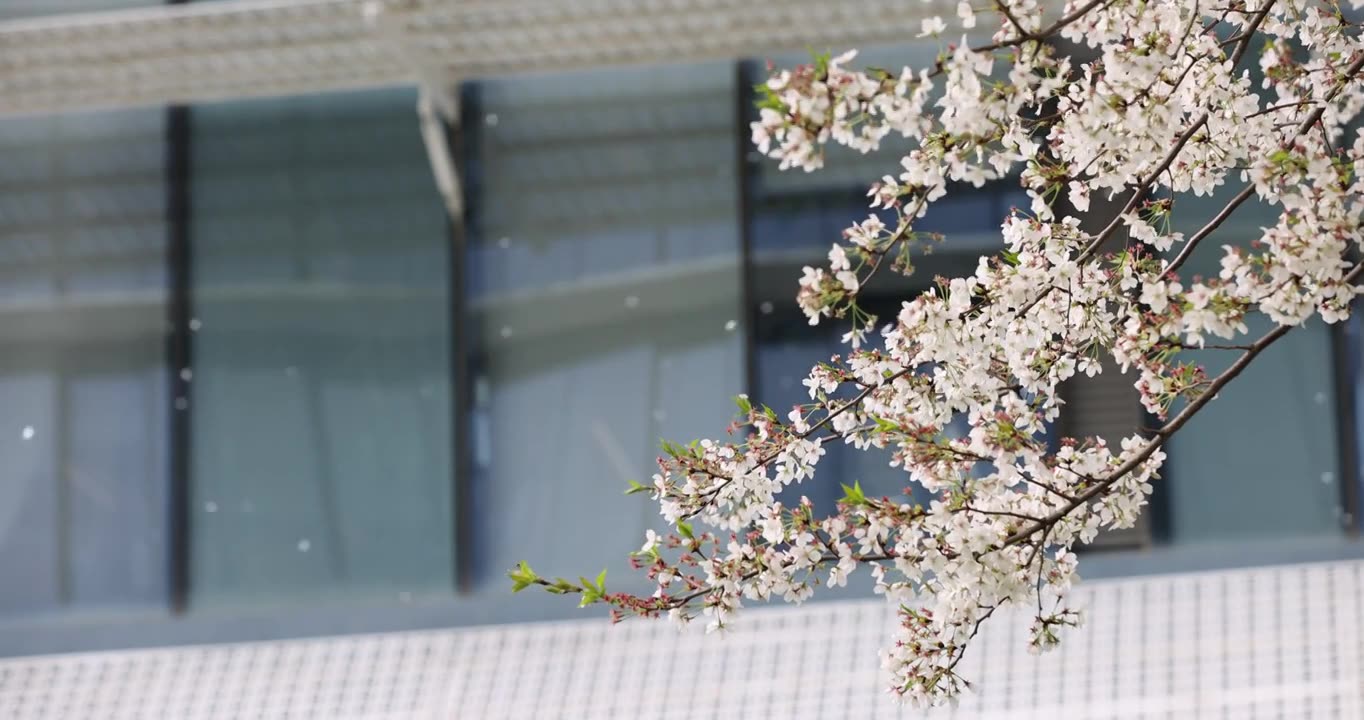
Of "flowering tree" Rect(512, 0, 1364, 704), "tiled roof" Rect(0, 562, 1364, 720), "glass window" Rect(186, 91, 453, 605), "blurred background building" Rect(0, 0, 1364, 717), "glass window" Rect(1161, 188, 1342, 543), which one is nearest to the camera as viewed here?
"flowering tree" Rect(512, 0, 1364, 704)

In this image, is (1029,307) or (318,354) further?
(318,354)

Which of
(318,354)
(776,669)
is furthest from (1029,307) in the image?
(318,354)

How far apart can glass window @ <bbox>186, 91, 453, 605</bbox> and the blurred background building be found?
0.6 inches

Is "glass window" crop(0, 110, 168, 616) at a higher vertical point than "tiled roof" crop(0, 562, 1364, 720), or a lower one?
higher

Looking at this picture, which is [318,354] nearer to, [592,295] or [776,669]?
[592,295]

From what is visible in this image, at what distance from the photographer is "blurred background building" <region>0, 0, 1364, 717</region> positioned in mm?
6918

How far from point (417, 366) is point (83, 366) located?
1767 millimetres

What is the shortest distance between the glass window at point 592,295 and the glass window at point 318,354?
0.92 ft

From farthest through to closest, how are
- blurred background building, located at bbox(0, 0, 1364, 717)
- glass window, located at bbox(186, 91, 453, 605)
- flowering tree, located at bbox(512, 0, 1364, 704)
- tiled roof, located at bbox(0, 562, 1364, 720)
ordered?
glass window, located at bbox(186, 91, 453, 605), blurred background building, located at bbox(0, 0, 1364, 717), tiled roof, located at bbox(0, 562, 1364, 720), flowering tree, located at bbox(512, 0, 1364, 704)

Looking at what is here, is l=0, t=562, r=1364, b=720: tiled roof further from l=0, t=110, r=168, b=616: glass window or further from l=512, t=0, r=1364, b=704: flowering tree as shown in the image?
l=512, t=0, r=1364, b=704: flowering tree

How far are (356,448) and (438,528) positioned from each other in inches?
23.2

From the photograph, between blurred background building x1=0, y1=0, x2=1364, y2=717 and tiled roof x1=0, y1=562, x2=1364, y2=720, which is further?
blurred background building x1=0, y1=0, x2=1364, y2=717

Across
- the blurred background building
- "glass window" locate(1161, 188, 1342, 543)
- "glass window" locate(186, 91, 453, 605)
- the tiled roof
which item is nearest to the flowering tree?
the tiled roof

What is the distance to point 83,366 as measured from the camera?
7.36 m
